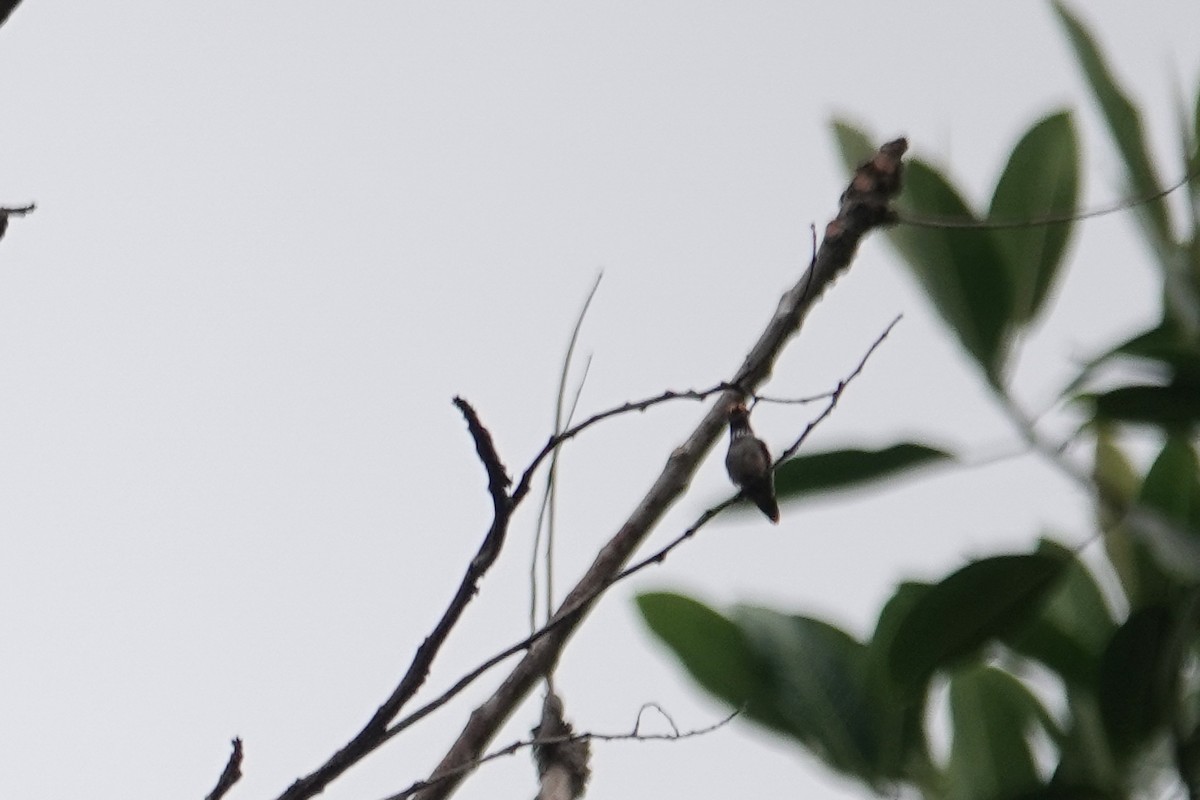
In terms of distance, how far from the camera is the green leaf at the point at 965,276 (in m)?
1.38

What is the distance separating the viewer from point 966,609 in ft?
4.15

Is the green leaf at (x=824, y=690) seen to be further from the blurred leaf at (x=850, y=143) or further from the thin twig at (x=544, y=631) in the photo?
the thin twig at (x=544, y=631)

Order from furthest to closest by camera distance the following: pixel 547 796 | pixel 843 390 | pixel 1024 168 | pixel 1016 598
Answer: pixel 1024 168
pixel 1016 598
pixel 843 390
pixel 547 796

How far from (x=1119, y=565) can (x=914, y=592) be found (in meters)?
0.27

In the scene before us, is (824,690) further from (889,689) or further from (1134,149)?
(1134,149)

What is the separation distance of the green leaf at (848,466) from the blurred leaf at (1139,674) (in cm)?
23

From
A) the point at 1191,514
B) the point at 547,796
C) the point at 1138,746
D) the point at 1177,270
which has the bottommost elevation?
the point at 547,796

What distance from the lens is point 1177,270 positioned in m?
1.37

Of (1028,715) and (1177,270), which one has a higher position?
(1177,270)

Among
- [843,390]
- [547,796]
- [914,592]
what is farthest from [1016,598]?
[547,796]

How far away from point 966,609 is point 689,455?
2.24 ft

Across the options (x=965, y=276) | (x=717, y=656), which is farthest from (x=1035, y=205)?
(x=717, y=656)

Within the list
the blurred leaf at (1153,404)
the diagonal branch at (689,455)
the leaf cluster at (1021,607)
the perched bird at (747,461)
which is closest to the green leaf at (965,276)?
the leaf cluster at (1021,607)

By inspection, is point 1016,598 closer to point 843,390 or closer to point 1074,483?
point 1074,483
